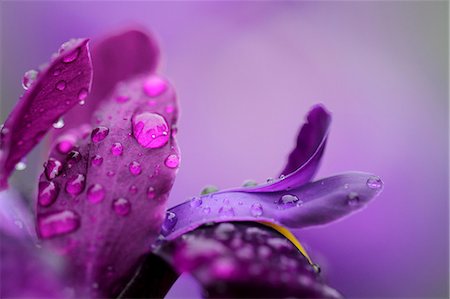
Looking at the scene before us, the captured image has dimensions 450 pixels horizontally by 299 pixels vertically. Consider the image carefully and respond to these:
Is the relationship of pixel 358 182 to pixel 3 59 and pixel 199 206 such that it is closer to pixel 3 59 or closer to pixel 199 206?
pixel 199 206

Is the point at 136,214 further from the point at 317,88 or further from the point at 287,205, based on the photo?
the point at 317,88

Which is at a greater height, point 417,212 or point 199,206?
point 417,212

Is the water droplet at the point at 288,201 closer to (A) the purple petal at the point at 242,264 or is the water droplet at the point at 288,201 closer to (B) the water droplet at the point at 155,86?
(A) the purple petal at the point at 242,264

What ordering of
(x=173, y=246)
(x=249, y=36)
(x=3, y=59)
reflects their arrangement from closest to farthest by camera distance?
(x=173, y=246)
(x=3, y=59)
(x=249, y=36)

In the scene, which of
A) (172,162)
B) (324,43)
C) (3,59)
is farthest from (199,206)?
(324,43)

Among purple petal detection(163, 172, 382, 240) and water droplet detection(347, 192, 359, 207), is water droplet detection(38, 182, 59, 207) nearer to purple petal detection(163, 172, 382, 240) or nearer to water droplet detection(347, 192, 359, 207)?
purple petal detection(163, 172, 382, 240)

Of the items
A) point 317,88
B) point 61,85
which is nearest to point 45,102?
point 61,85
